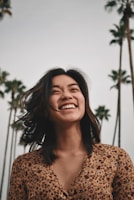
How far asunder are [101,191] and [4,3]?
27.1 m

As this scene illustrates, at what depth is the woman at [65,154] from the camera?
2643 mm

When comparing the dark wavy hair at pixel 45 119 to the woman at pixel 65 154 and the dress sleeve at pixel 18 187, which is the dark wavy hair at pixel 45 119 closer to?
the woman at pixel 65 154

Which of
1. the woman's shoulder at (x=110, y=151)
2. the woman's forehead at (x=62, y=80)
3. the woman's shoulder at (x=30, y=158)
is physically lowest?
the woman's shoulder at (x=30, y=158)

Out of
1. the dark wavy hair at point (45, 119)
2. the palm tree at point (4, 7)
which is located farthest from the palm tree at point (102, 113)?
the dark wavy hair at point (45, 119)

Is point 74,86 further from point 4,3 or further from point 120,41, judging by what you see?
point 120,41

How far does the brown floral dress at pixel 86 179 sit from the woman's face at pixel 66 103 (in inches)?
13.5

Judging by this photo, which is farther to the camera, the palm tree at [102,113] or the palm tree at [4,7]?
the palm tree at [102,113]

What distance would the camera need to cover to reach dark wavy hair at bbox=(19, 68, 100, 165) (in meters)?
2.97

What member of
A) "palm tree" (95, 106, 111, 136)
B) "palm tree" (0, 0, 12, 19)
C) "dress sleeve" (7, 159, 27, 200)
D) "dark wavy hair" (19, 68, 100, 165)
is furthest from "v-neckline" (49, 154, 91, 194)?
"palm tree" (95, 106, 111, 136)

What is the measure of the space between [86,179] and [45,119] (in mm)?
700

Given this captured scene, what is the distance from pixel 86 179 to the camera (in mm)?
2627

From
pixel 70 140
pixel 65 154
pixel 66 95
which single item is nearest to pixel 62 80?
pixel 66 95

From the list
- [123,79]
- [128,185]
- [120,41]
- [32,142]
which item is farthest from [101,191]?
[123,79]

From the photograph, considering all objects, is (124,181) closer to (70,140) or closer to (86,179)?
(86,179)
